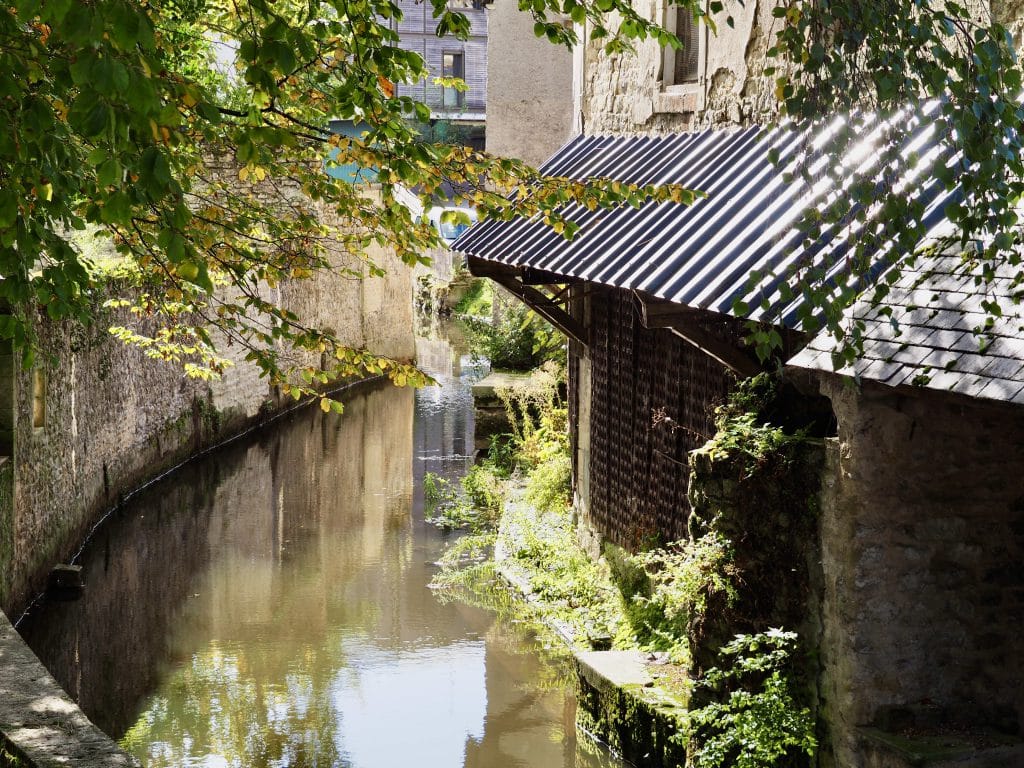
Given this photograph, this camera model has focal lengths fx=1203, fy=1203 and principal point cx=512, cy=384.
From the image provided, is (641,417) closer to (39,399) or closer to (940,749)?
(940,749)

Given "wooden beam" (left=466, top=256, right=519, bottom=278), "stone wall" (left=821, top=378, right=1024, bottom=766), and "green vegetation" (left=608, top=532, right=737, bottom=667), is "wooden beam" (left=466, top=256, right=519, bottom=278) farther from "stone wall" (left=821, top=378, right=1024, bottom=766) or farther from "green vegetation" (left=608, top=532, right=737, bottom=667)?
"stone wall" (left=821, top=378, right=1024, bottom=766)

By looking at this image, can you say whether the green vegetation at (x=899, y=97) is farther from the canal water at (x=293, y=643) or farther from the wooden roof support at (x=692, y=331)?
the canal water at (x=293, y=643)

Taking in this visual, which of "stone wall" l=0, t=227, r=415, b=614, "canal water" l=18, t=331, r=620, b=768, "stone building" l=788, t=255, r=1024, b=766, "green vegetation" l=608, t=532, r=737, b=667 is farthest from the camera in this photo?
"stone wall" l=0, t=227, r=415, b=614

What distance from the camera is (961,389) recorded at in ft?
15.4

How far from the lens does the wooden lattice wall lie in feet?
27.5

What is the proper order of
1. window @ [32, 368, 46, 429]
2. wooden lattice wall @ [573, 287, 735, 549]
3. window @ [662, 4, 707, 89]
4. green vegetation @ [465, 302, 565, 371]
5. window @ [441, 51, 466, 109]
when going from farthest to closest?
window @ [441, 51, 466, 109] < green vegetation @ [465, 302, 565, 371] < window @ [32, 368, 46, 429] < window @ [662, 4, 707, 89] < wooden lattice wall @ [573, 287, 735, 549]

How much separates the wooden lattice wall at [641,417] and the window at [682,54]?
1.79 metres

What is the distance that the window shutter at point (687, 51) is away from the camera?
9.70 metres

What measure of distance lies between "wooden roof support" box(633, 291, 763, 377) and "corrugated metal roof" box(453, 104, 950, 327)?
0.68 feet

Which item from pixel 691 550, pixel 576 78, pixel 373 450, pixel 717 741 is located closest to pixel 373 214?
pixel 691 550

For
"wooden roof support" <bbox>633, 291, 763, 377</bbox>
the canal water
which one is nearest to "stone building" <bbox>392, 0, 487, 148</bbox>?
the canal water

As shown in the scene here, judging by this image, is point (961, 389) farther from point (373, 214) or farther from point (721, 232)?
point (373, 214)

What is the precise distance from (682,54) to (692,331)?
3557mm

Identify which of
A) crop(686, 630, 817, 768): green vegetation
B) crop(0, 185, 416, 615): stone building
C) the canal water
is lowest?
the canal water
